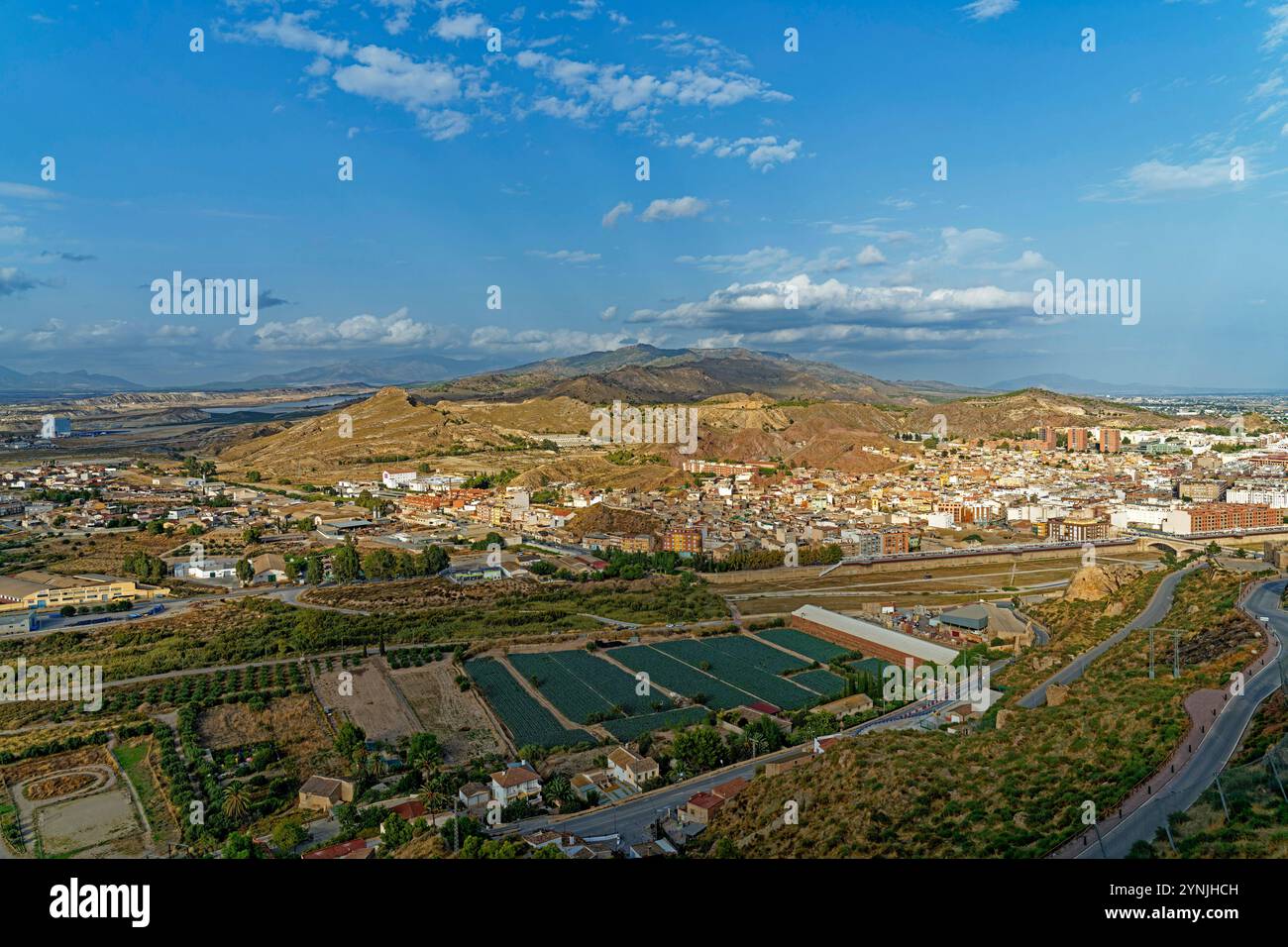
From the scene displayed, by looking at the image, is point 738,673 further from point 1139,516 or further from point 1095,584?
point 1139,516

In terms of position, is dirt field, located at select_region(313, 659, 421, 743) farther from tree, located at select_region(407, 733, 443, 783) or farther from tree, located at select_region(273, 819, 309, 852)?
tree, located at select_region(273, 819, 309, 852)

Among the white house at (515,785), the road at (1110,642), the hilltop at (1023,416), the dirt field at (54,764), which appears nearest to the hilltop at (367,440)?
the hilltop at (1023,416)

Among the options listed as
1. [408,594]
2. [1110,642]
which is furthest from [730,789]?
[408,594]

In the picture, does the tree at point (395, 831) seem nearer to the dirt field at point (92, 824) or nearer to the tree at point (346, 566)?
the dirt field at point (92, 824)

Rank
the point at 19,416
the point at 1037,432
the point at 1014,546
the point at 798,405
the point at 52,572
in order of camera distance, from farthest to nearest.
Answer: the point at 19,416
the point at 798,405
the point at 1037,432
the point at 1014,546
the point at 52,572

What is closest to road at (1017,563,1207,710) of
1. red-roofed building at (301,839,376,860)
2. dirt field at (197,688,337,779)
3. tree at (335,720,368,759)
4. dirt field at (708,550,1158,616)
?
dirt field at (708,550,1158,616)

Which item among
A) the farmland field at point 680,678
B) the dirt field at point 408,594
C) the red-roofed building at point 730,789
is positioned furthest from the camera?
the dirt field at point 408,594
